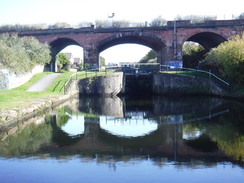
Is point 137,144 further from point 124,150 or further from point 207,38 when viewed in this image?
point 207,38

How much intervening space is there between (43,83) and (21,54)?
359 centimetres

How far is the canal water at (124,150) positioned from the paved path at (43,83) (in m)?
11.5

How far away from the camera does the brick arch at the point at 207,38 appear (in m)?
34.6

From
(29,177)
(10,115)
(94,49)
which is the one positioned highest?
(94,49)

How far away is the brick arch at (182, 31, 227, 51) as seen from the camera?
1363 inches

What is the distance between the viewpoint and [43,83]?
1056 inches

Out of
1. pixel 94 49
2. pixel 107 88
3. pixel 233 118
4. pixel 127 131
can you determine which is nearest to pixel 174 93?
pixel 107 88

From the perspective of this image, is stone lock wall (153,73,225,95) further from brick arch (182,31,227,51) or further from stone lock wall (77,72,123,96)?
brick arch (182,31,227,51)

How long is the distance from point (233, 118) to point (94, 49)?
79.4ft

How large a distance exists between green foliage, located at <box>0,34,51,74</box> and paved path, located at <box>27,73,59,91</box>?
1.61 metres

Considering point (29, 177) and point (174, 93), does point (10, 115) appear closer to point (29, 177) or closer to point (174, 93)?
point (29, 177)

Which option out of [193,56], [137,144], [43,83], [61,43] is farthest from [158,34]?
[137,144]

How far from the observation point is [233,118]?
1381 centimetres

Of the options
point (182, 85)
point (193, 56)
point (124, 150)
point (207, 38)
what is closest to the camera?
point (124, 150)
